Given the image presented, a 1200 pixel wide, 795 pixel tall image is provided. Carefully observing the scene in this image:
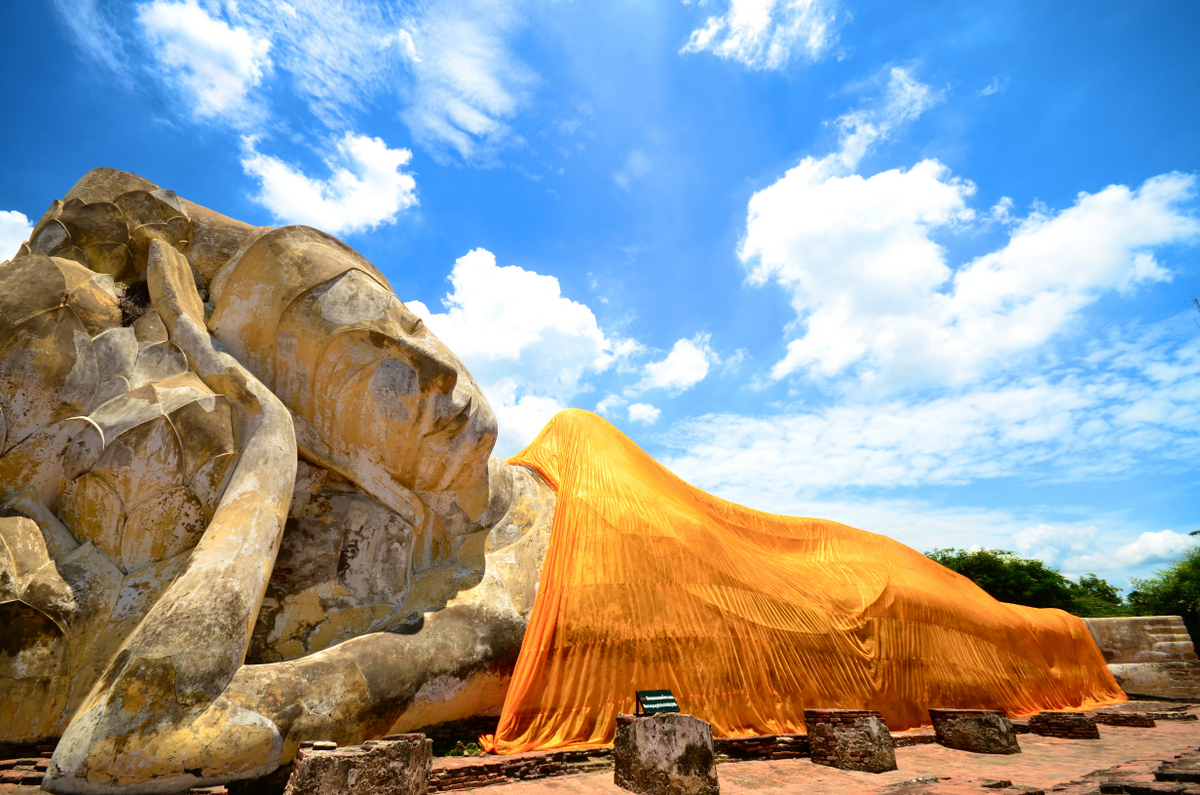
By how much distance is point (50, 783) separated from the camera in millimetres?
3834

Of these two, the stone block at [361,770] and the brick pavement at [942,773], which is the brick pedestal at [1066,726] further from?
the stone block at [361,770]

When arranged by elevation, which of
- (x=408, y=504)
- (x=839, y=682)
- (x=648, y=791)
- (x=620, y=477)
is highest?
(x=620, y=477)

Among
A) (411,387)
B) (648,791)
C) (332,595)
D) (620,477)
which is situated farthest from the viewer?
(620,477)

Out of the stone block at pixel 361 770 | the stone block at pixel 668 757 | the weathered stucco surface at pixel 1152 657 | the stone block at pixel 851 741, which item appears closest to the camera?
the stone block at pixel 361 770

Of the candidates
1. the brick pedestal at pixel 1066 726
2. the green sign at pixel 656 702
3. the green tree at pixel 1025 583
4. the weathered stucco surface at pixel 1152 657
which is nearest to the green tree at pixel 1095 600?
the green tree at pixel 1025 583

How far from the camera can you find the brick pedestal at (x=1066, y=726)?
8062 mm

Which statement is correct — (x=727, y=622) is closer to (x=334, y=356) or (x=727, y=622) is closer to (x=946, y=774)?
(x=946, y=774)

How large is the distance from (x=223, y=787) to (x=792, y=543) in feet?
27.0

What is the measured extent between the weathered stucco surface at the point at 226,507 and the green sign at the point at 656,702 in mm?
1808

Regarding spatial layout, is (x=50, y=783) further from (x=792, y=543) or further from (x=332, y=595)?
(x=792, y=543)

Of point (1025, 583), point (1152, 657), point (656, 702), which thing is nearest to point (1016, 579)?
point (1025, 583)

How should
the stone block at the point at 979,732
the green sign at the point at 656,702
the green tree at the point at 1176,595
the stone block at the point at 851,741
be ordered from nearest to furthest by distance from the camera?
the green sign at the point at 656,702 → the stone block at the point at 851,741 → the stone block at the point at 979,732 → the green tree at the point at 1176,595

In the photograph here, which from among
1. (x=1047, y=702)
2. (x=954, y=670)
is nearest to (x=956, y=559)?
(x=1047, y=702)

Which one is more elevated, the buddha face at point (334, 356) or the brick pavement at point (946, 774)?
the buddha face at point (334, 356)
